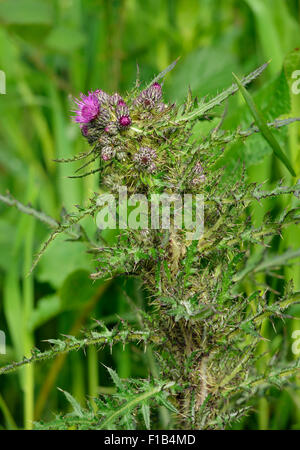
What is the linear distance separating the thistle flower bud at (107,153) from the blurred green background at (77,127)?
568mm

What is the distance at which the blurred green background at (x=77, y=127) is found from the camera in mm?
1888

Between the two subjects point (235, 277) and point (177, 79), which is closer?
point (235, 277)

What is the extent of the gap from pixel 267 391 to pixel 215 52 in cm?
171

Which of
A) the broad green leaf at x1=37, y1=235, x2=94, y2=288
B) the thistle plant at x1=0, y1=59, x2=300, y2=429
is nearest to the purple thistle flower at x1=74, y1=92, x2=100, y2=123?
the thistle plant at x1=0, y1=59, x2=300, y2=429

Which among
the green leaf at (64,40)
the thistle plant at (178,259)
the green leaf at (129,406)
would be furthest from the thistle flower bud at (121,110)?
the green leaf at (64,40)

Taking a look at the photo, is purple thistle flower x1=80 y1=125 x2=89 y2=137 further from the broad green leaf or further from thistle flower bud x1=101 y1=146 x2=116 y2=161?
the broad green leaf

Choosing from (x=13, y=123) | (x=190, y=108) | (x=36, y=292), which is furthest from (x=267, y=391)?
(x=13, y=123)

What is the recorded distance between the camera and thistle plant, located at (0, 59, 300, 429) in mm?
1153

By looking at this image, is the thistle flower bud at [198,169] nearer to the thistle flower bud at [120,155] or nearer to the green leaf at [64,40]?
the thistle flower bud at [120,155]

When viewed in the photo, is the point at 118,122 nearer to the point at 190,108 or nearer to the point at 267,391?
the point at 190,108

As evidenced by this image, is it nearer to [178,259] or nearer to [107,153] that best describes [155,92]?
[107,153]

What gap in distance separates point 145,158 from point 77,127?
A: 1618mm

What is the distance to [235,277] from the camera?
129 centimetres

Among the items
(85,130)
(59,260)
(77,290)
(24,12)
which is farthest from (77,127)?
(85,130)
